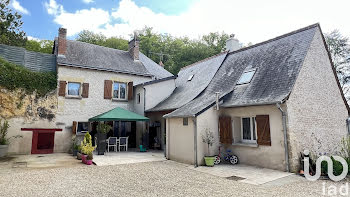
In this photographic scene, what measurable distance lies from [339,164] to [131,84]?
1240 cm

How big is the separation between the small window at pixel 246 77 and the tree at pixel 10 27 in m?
20.6

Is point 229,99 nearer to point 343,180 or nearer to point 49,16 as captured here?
point 343,180

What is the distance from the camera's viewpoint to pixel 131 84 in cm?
1500

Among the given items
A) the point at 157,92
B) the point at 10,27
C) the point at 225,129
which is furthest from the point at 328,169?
the point at 10,27

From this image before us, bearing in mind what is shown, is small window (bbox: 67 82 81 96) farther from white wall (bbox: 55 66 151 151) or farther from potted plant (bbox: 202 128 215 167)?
potted plant (bbox: 202 128 215 167)

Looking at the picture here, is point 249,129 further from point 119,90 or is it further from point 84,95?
point 84,95

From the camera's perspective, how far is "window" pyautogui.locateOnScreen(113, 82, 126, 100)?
14.6m

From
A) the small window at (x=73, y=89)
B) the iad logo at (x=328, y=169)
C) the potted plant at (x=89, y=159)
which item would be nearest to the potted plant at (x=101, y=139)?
the potted plant at (x=89, y=159)

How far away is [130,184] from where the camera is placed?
569 cm

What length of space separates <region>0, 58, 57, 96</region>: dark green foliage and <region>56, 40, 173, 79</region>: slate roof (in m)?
1.30

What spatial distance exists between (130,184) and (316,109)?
8036 mm

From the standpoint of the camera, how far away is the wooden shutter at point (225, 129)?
28.8ft

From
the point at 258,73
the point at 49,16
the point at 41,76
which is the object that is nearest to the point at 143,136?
the point at 41,76

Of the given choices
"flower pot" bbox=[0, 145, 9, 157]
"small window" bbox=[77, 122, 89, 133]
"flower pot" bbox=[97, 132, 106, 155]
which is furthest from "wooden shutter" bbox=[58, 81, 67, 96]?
"flower pot" bbox=[97, 132, 106, 155]
